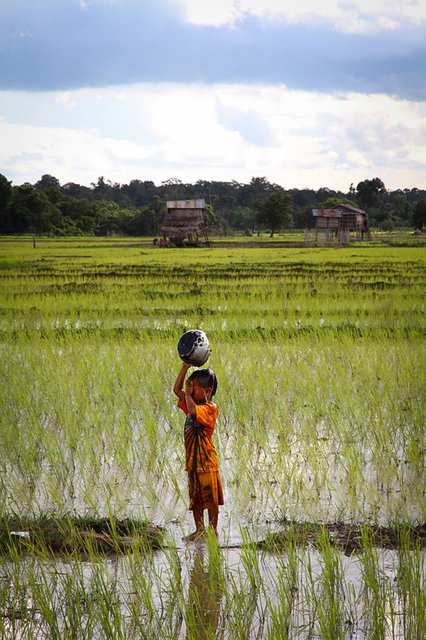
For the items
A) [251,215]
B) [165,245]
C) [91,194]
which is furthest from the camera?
[91,194]

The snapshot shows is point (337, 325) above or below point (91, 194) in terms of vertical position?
below

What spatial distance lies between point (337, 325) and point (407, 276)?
7.63 meters

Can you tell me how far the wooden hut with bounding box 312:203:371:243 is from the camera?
143 feet

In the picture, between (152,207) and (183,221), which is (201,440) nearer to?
(183,221)

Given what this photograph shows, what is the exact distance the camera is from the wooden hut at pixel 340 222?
43.5 m

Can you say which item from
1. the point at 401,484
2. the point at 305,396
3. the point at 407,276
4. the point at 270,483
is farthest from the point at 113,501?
the point at 407,276

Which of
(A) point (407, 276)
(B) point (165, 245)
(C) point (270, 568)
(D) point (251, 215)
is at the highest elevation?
(D) point (251, 215)

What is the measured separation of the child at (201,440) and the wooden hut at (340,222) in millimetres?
41561

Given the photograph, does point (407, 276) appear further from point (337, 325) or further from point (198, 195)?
point (198, 195)

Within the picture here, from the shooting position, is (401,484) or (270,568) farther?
(401,484)

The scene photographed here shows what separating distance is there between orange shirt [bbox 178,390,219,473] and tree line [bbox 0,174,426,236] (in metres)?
32.3

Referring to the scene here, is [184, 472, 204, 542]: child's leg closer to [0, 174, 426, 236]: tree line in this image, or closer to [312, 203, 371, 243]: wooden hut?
[0, 174, 426, 236]: tree line

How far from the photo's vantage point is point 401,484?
10.1 ft

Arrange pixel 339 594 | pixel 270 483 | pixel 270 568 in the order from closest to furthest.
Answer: pixel 339 594 → pixel 270 568 → pixel 270 483
